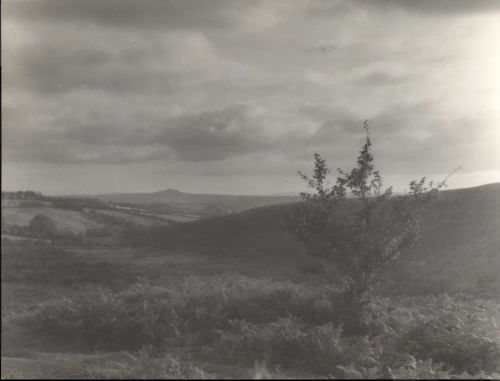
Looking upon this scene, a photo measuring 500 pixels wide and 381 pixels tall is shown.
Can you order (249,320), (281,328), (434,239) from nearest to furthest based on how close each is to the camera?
1. (281,328)
2. (249,320)
3. (434,239)

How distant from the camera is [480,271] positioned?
25.6 m

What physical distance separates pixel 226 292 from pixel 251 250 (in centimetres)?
2250

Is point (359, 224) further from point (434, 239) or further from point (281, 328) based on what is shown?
point (434, 239)

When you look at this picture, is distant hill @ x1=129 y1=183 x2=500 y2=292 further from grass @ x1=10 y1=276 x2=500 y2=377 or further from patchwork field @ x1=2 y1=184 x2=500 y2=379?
grass @ x1=10 y1=276 x2=500 y2=377

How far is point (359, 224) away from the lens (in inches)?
Result: 593

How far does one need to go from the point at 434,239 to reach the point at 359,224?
72.7 feet

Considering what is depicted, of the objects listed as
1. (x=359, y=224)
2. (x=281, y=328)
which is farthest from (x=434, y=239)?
(x=281, y=328)

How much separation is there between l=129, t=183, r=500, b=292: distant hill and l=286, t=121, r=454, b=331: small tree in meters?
1.71

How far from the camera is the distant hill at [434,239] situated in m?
26.0

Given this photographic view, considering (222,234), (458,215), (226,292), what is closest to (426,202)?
(226,292)

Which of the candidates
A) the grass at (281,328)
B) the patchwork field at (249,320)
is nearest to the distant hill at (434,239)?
the patchwork field at (249,320)

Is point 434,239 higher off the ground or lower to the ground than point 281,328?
higher

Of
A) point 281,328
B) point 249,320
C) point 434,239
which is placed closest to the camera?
point 281,328

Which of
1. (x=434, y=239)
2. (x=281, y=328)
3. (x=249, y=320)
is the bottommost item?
(x=249, y=320)
